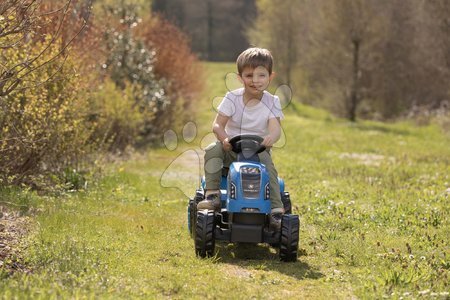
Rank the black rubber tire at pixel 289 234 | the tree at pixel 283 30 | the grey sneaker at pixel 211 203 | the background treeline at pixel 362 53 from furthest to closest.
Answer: the tree at pixel 283 30 → the background treeline at pixel 362 53 → the grey sneaker at pixel 211 203 → the black rubber tire at pixel 289 234

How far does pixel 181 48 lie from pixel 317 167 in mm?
8330

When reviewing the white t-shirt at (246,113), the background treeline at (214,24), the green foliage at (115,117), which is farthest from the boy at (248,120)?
the background treeline at (214,24)

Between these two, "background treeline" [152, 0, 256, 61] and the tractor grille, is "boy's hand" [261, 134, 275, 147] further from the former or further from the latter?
"background treeline" [152, 0, 256, 61]

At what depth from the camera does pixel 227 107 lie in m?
6.88

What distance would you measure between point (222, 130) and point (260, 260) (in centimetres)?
140

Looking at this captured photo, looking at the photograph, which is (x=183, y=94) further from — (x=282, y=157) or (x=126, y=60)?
(x=282, y=157)

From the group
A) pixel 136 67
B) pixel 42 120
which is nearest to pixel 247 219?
pixel 42 120

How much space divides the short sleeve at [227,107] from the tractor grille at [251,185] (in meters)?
0.92

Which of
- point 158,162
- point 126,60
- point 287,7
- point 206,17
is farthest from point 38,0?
point 206,17

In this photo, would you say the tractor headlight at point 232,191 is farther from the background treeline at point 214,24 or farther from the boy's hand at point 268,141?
the background treeline at point 214,24

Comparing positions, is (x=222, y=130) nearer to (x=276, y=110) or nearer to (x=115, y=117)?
(x=276, y=110)

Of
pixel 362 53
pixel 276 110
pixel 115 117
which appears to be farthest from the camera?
pixel 362 53

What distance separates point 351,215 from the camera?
8453 mm

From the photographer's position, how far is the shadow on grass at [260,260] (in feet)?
19.8
